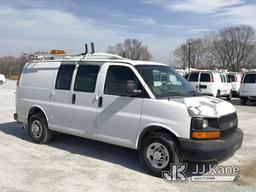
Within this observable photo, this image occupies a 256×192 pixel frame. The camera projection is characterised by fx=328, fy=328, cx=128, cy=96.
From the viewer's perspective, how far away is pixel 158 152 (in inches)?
215

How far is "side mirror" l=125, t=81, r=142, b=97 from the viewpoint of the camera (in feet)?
18.1

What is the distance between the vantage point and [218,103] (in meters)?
5.66

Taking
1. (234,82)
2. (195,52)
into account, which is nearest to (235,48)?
(195,52)

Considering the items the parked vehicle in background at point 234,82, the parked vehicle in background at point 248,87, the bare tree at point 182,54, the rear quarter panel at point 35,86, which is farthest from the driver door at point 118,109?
the bare tree at point 182,54

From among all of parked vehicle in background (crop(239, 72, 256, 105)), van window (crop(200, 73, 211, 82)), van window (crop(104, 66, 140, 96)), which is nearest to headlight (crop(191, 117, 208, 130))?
van window (crop(104, 66, 140, 96))

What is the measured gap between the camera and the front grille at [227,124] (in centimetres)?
527

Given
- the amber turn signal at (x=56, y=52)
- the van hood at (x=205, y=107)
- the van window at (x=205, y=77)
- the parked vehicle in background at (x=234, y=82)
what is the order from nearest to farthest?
the van hood at (x=205, y=107) < the amber turn signal at (x=56, y=52) < the van window at (x=205, y=77) < the parked vehicle in background at (x=234, y=82)

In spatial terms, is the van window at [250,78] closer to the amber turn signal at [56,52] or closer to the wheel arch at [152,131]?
the amber turn signal at [56,52]

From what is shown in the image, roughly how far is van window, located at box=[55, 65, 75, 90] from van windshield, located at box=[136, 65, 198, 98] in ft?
5.67

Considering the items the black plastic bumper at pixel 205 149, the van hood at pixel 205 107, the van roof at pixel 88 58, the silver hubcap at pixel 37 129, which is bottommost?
the silver hubcap at pixel 37 129

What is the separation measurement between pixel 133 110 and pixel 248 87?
1331cm

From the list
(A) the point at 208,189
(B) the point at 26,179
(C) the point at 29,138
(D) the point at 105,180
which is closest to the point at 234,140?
(A) the point at 208,189

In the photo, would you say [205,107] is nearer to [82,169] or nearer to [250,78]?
[82,169]

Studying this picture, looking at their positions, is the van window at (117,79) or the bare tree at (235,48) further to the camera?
the bare tree at (235,48)
